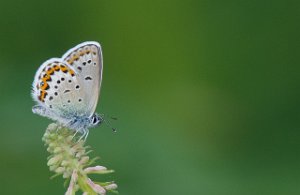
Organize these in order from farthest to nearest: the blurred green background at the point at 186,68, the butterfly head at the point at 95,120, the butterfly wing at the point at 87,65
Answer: the blurred green background at the point at 186,68 → the butterfly head at the point at 95,120 → the butterfly wing at the point at 87,65

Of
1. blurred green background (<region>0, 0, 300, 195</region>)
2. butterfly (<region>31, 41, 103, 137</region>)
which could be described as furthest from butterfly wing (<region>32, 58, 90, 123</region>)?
blurred green background (<region>0, 0, 300, 195</region>)

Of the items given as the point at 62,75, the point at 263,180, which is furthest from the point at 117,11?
the point at 62,75

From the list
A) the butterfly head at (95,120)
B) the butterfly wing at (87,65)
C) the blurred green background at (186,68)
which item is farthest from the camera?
the blurred green background at (186,68)

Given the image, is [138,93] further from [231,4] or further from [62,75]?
[62,75]

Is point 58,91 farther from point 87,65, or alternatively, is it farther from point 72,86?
point 87,65

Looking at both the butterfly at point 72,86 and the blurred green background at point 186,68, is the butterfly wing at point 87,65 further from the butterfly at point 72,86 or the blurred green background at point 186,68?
the blurred green background at point 186,68

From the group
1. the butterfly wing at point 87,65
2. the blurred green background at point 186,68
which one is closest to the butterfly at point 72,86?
the butterfly wing at point 87,65
